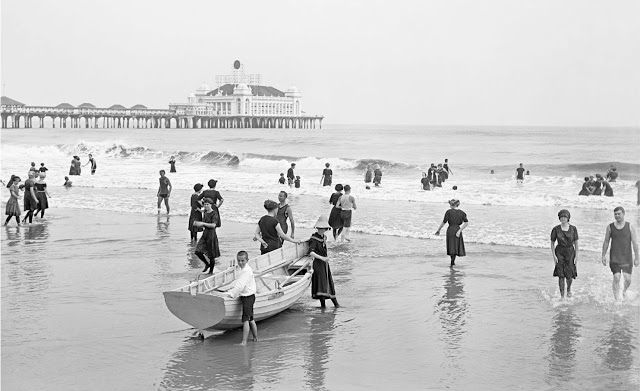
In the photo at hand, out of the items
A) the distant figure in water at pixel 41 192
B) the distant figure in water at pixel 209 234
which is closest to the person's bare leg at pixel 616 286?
the distant figure in water at pixel 209 234

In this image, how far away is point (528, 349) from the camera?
8.36 m

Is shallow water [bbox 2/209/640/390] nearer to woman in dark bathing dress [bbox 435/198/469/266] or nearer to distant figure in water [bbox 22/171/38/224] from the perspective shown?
woman in dark bathing dress [bbox 435/198/469/266]

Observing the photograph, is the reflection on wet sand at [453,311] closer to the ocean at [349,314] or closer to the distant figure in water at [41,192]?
the ocean at [349,314]

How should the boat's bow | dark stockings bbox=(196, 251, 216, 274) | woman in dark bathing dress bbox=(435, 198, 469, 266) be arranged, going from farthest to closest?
woman in dark bathing dress bbox=(435, 198, 469, 266), dark stockings bbox=(196, 251, 216, 274), the boat's bow

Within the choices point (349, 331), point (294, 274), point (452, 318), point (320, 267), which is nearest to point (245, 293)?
point (349, 331)

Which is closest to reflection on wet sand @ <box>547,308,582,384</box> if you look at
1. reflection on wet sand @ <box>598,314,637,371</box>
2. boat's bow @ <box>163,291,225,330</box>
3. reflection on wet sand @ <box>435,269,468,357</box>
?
reflection on wet sand @ <box>598,314,637,371</box>

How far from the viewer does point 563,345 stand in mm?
8477

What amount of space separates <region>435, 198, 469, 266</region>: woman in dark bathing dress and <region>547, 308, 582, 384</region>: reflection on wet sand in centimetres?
279

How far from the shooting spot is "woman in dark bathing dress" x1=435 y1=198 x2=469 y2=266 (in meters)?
12.5

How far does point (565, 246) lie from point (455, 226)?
2.85 metres

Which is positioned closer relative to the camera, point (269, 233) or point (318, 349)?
point (318, 349)

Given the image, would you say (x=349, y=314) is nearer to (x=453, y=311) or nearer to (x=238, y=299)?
(x=453, y=311)

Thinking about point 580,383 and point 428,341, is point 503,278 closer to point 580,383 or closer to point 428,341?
Answer: point 428,341

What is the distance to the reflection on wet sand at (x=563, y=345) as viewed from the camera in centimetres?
750
